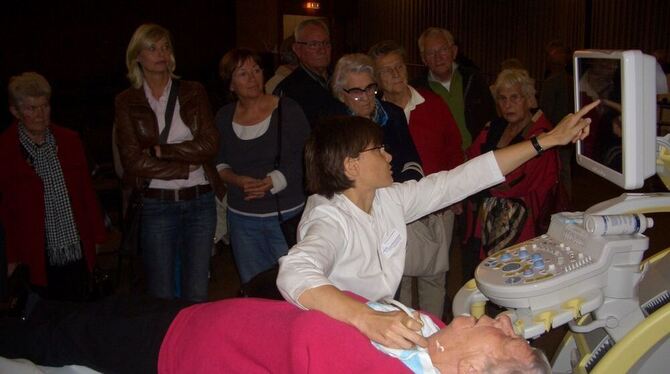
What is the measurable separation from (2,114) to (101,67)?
4204 millimetres

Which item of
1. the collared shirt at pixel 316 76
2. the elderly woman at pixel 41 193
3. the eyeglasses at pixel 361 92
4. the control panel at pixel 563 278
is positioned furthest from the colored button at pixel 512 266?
the elderly woman at pixel 41 193

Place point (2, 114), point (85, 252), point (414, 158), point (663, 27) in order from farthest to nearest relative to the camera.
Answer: point (663, 27), point (2, 114), point (85, 252), point (414, 158)

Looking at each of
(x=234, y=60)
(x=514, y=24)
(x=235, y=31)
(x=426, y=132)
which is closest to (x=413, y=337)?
(x=426, y=132)

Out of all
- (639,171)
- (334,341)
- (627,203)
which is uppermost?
(639,171)

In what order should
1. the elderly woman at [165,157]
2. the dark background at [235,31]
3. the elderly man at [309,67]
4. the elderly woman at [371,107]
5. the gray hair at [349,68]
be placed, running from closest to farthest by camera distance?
the elderly woman at [371,107]
the gray hair at [349,68]
the elderly woman at [165,157]
the elderly man at [309,67]
the dark background at [235,31]

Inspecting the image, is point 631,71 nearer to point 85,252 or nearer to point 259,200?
point 259,200

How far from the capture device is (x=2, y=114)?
16.4 feet

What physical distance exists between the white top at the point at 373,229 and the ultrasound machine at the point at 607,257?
0.24m

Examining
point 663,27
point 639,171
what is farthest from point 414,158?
point 663,27

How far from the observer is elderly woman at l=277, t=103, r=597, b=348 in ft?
5.79

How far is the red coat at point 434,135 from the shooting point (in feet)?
9.56

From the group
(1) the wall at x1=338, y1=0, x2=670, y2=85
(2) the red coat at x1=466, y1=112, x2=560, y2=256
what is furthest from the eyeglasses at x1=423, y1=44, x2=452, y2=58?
(1) the wall at x1=338, y1=0, x2=670, y2=85

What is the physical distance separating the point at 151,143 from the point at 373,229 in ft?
4.26

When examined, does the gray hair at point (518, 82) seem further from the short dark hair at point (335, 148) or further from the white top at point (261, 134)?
the short dark hair at point (335, 148)
